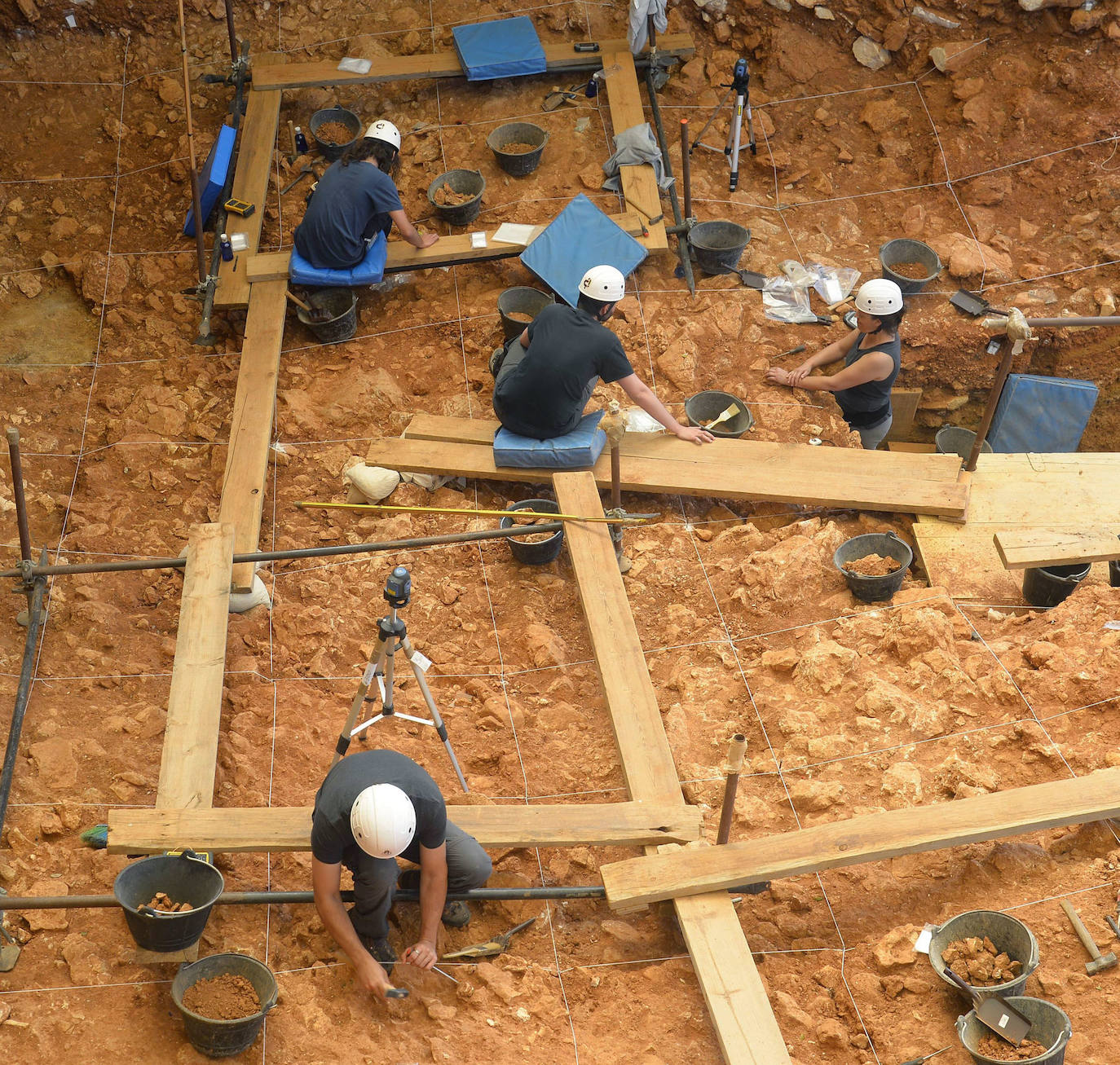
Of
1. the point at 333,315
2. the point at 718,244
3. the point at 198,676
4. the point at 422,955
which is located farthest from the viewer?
the point at 718,244

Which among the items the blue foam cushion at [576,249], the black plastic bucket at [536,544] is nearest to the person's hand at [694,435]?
the black plastic bucket at [536,544]

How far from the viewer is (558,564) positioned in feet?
22.3

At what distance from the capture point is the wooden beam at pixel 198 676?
516cm

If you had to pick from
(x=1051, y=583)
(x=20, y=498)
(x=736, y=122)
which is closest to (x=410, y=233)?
(x=736, y=122)

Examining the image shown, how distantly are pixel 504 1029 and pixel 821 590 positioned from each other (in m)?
3.10

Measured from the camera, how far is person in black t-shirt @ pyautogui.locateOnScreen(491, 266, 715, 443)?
6.40 metres

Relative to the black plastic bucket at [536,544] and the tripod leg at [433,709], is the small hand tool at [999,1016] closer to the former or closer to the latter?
the tripod leg at [433,709]

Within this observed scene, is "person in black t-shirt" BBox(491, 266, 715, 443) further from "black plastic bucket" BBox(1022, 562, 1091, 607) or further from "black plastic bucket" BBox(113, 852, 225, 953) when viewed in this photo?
"black plastic bucket" BBox(113, 852, 225, 953)

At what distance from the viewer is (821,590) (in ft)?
21.5

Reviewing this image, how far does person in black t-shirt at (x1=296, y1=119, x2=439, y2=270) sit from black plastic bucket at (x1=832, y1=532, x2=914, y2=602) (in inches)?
151

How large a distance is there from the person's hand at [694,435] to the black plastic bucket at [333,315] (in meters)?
2.63

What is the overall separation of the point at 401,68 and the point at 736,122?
2928 mm

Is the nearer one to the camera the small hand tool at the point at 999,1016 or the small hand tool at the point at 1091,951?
the small hand tool at the point at 999,1016

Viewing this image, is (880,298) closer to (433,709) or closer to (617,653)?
(617,653)
